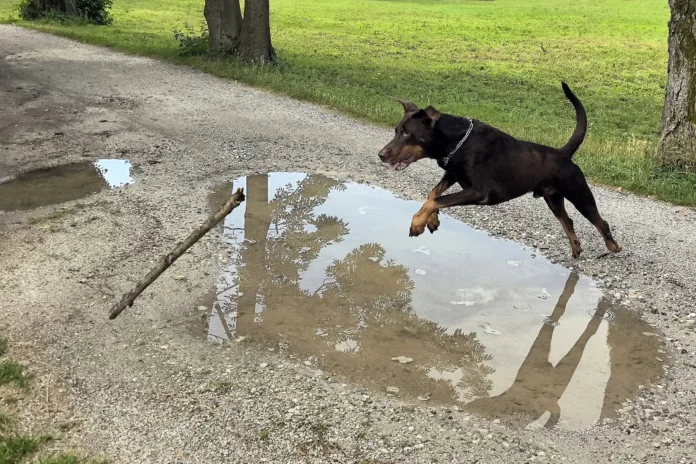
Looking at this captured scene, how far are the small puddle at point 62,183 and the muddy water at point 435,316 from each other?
2018mm

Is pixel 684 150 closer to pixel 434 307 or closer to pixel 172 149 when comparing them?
pixel 434 307

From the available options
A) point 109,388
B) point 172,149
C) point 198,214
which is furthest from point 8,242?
point 172,149

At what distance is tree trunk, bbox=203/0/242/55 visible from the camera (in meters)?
17.6

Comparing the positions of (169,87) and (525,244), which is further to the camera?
(169,87)

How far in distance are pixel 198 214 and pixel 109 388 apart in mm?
3325

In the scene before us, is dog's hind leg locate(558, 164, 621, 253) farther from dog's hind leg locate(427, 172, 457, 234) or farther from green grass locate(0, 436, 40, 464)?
green grass locate(0, 436, 40, 464)

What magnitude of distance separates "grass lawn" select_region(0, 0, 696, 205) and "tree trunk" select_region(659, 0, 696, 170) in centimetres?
30

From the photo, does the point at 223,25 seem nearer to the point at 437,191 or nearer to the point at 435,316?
the point at 437,191

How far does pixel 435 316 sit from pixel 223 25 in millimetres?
13555

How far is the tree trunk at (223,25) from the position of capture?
17.6m

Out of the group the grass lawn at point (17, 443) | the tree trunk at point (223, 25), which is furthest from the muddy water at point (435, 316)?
the tree trunk at point (223, 25)

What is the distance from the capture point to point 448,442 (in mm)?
4203

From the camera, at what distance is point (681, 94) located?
31.4 feet

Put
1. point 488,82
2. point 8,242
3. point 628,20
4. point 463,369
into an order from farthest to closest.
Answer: point 628,20 → point 488,82 → point 8,242 → point 463,369
